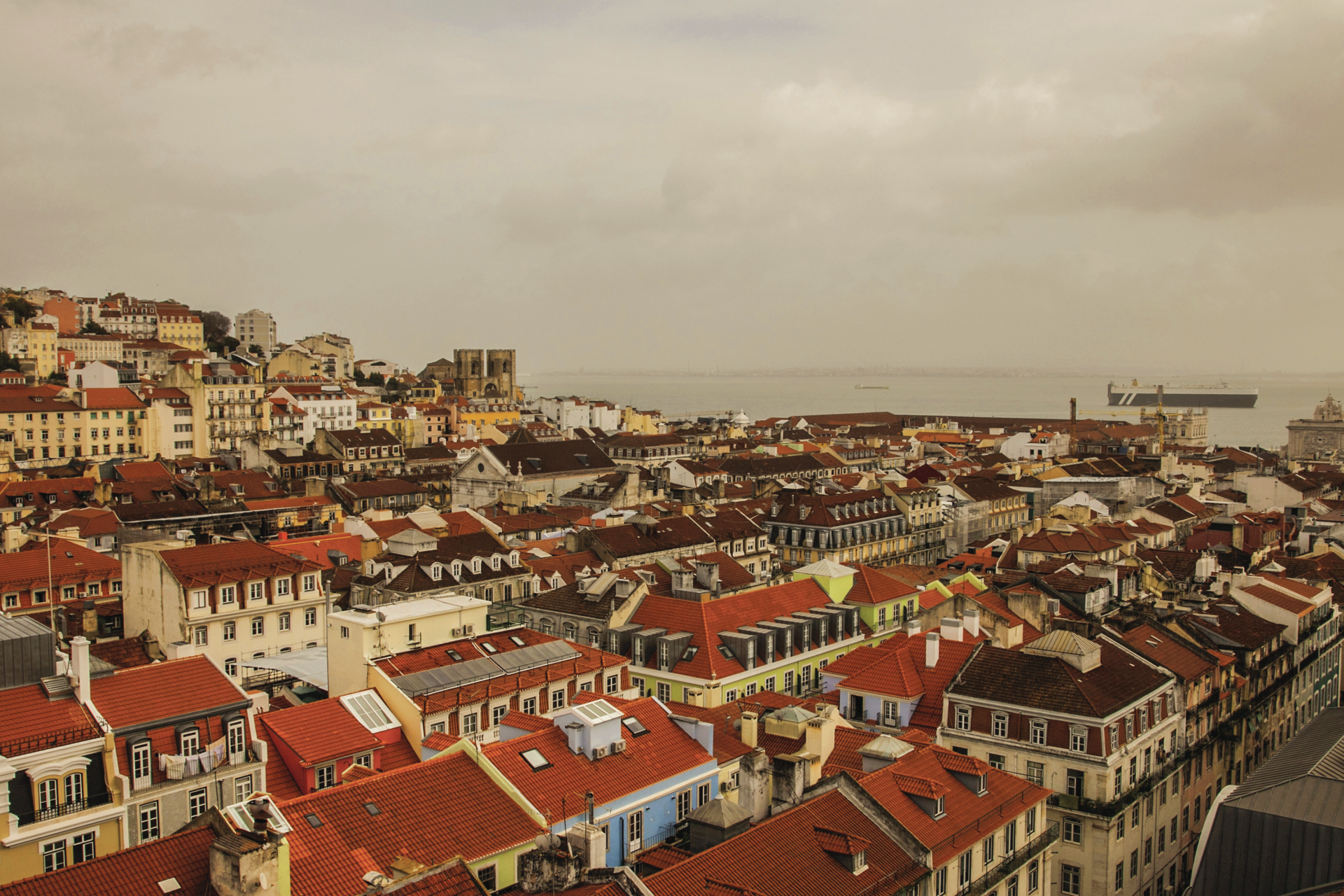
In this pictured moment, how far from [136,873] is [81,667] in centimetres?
786

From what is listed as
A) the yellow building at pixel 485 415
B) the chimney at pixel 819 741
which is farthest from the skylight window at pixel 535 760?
the yellow building at pixel 485 415

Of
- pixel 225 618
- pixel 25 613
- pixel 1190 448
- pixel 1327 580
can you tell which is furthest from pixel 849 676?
pixel 1190 448

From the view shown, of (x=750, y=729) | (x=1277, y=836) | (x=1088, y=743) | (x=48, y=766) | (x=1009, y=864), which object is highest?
(x=48, y=766)

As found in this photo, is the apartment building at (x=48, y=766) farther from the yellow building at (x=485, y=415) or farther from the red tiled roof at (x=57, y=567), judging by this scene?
the yellow building at (x=485, y=415)

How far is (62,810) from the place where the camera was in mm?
19844

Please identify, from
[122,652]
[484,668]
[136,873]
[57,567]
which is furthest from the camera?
[57,567]

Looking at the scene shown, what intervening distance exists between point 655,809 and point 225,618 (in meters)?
21.9

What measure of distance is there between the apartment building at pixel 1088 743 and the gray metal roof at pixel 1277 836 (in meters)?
3.05

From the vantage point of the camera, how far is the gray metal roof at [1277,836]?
21141mm

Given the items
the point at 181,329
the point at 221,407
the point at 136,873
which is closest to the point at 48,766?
the point at 136,873

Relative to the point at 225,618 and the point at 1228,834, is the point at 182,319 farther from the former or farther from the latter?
the point at 1228,834

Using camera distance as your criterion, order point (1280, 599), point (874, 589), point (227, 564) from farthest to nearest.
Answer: point (874, 589), point (1280, 599), point (227, 564)

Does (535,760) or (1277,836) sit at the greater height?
(535,760)

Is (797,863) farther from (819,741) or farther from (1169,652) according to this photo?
(1169,652)
